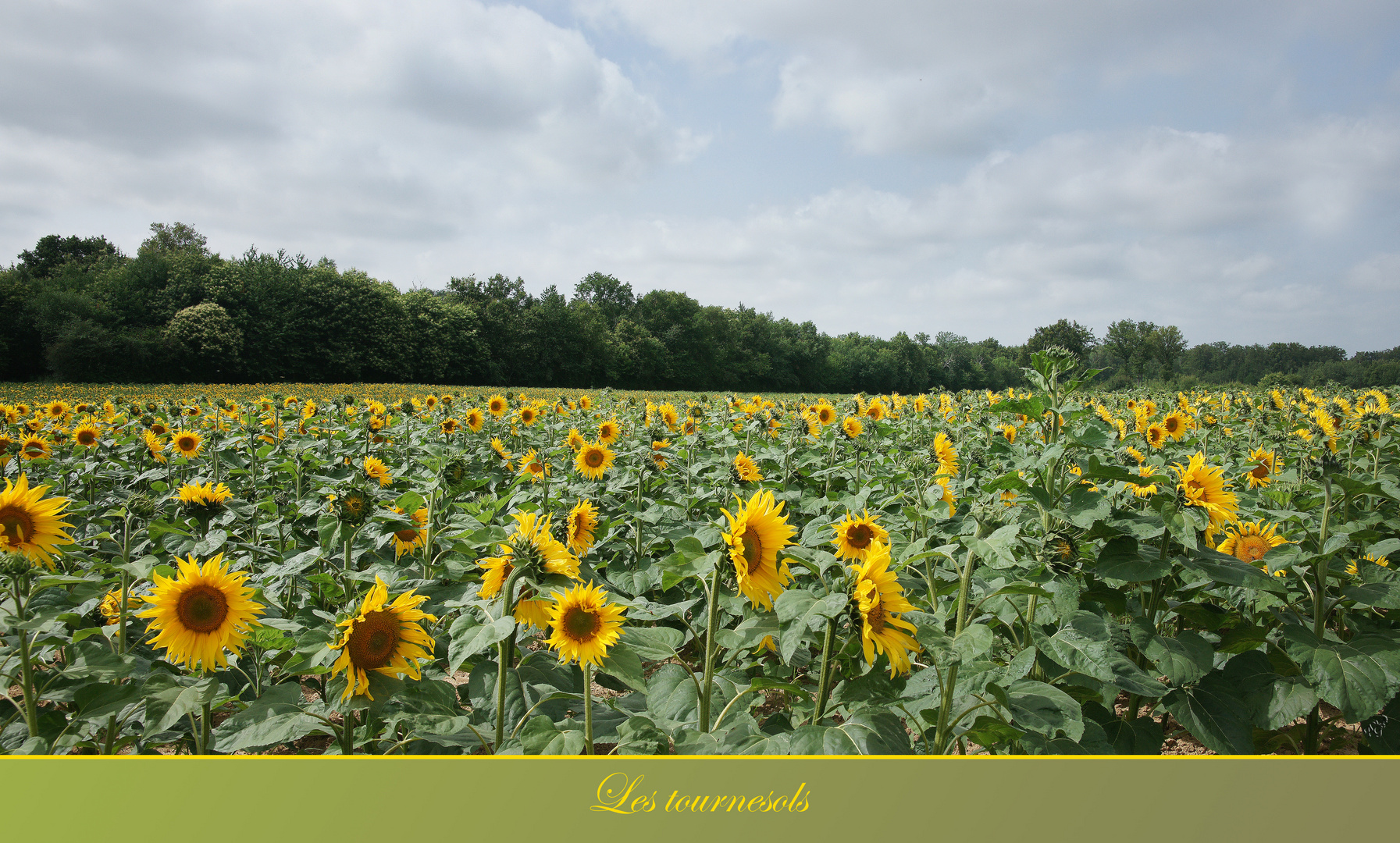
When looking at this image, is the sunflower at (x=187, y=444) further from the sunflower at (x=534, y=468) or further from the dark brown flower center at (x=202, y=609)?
the dark brown flower center at (x=202, y=609)

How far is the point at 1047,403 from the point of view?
7.37ft

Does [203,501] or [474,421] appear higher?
[474,421]

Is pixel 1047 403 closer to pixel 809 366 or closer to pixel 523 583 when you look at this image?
pixel 523 583

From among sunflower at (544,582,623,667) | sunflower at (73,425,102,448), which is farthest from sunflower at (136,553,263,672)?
sunflower at (73,425,102,448)

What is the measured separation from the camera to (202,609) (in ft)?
6.13

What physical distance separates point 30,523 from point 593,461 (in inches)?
→ 124

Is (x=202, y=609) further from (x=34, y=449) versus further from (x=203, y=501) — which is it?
(x=34, y=449)

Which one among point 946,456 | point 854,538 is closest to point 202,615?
point 854,538

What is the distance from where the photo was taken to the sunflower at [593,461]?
4938 mm

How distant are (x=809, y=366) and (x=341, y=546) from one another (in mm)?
93571

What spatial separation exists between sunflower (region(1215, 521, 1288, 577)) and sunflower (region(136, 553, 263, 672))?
3609mm

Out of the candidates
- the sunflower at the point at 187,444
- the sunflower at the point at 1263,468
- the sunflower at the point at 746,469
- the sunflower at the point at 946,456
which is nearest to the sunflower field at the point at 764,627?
the sunflower at the point at 1263,468

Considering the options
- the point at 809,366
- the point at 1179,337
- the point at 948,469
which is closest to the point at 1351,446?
the point at 948,469

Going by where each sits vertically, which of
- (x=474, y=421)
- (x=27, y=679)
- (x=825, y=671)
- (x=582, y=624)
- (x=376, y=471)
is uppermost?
(x=474, y=421)
